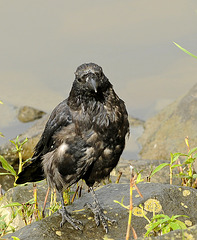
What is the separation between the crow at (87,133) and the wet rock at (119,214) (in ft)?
0.29

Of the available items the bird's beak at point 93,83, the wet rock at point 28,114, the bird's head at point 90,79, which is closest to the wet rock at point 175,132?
the wet rock at point 28,114

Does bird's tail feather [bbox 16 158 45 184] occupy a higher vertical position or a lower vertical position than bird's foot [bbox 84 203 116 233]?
higher

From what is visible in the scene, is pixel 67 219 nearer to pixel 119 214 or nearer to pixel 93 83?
pixel 119 214

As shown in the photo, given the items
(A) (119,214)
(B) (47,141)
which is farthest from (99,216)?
(B) (47,141)

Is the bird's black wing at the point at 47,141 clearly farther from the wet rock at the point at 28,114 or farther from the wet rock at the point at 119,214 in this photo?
the wet rock at the point at 28,114

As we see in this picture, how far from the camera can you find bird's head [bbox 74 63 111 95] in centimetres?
390

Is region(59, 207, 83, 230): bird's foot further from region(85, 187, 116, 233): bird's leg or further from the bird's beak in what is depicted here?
the bird's beak

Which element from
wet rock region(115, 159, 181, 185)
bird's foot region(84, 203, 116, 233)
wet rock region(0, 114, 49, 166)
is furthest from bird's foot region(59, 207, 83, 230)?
wet rock region(0, 114, 49, 166)

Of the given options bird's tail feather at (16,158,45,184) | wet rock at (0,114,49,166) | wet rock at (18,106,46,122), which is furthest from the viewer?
wet rock at (18,106,46,122)

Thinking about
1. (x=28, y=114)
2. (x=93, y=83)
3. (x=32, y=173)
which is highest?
(x=28, y=114)

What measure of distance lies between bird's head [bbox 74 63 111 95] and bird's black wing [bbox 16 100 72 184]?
331 mm

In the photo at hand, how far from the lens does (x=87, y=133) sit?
4.05 m

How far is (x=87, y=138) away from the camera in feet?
13.2

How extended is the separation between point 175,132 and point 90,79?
508 cm
